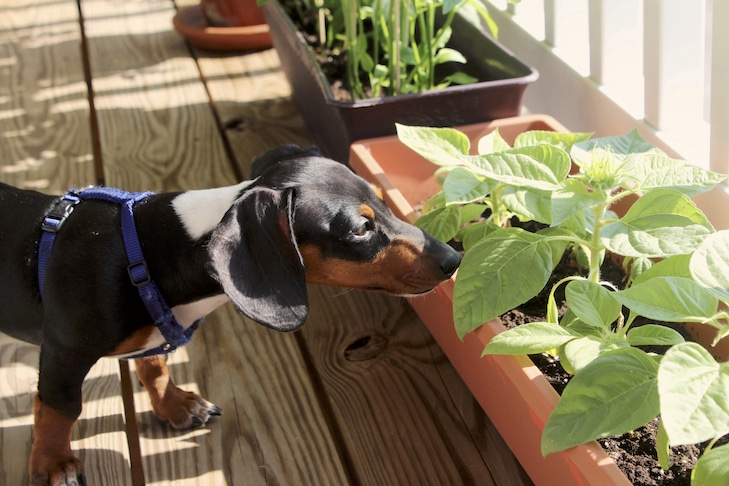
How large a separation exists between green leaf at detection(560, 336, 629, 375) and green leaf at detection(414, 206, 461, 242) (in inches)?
16.6

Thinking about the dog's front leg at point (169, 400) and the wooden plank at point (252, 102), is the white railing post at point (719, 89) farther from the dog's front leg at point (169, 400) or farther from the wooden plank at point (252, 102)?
the wooden plank at point (252, 102)

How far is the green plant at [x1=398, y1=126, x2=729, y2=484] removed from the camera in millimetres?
1010

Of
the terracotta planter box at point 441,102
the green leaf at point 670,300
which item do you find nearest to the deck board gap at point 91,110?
the terracotta planter box at point 441,102

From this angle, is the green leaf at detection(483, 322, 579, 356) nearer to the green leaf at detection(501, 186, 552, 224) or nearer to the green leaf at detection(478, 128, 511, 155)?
the green leaf at detection(501, 186, 552, 224)

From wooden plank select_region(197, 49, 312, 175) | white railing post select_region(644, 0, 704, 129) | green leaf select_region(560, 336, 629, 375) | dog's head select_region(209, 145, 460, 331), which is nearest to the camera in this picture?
green leaf select_region(560, 336, 629, 375)

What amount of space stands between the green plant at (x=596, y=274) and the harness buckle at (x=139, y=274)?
515 mm

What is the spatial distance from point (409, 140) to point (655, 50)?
64 cm

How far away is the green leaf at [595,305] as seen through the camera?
1235 mm

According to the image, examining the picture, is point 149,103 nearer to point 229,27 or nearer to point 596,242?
point 229,27

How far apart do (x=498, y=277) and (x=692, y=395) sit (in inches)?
16.5

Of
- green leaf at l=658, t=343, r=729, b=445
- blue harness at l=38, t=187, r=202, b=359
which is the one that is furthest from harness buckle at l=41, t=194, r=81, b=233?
green leaf at l=658, t=343, r=729, b=445

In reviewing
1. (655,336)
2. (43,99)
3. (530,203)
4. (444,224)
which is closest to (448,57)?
(444,224)

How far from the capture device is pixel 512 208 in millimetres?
1418

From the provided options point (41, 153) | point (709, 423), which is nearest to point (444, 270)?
point (709, 423)
